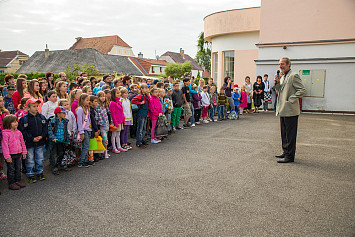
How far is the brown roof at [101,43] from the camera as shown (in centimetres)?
6988

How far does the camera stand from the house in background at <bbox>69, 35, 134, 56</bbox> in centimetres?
6956

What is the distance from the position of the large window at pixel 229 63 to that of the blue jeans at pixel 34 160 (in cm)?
1717

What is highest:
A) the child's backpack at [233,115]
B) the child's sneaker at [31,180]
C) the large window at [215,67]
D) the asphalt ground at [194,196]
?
the large window at [215,67]

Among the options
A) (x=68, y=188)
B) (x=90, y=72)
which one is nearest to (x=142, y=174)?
(x=68, y=188)

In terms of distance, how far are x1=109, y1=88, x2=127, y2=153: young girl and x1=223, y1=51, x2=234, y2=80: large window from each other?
14.7m

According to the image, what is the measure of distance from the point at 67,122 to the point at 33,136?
0.75m

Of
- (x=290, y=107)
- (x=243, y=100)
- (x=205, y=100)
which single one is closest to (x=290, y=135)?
(x=290, y=107)

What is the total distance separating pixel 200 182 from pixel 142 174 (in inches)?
48.8

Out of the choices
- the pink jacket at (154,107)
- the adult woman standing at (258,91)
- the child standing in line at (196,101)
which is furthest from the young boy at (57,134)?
the adult woman standing at (258,91)

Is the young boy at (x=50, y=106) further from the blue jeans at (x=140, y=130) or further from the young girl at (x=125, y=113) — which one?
the blue jeans at (x=140, y=130)

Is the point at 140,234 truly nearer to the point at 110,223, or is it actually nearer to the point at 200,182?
the point at 110,223

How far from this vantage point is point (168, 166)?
614 cm

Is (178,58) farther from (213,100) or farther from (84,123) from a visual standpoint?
(84,123)

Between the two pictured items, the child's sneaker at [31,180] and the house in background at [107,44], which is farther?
the house in background at [107,44]
